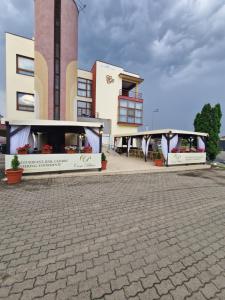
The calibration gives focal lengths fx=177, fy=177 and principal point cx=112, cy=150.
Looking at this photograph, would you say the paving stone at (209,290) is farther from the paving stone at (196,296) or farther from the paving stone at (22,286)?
the paving stone at (22,286)

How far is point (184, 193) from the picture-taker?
22.2 ft

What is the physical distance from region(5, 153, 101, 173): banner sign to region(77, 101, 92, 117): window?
734 inches

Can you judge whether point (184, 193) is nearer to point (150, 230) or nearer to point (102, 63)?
point (150, 230)

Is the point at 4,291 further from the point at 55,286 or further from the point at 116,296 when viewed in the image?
the point at 116,296

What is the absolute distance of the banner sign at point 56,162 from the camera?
9.01m

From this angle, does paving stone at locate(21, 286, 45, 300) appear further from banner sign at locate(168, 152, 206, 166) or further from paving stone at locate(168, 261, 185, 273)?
banner sign at locate(168, 152, 206, 166)

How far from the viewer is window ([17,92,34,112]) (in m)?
20.9

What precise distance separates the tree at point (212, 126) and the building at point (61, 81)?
40.4 feet

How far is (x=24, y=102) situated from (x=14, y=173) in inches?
634

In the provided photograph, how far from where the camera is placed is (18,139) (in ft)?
29.5

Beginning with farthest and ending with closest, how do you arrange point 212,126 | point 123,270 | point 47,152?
point 212,126
point 47,152
point 123,270

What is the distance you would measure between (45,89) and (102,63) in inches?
653

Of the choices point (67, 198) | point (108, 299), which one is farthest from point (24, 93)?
point (108, 299)

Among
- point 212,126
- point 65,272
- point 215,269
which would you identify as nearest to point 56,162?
point 65,272
